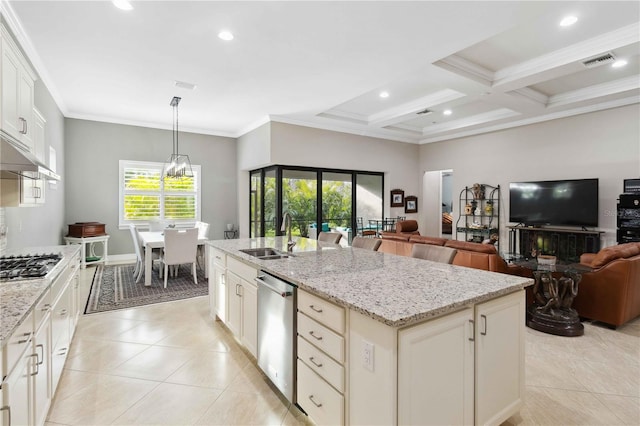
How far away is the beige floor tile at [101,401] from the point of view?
2002mm

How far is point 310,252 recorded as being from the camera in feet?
9.87

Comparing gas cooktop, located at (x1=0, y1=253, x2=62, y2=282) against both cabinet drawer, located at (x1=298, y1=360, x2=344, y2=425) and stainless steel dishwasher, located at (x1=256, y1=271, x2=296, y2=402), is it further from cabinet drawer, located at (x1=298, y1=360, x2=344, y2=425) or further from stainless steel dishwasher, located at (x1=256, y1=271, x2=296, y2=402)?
cabinet drawer, located at (x1=298, y1=360, x2=344, y2=425)

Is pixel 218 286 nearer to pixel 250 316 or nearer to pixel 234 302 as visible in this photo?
pixel 234 302

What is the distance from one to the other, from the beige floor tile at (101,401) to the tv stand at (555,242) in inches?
220

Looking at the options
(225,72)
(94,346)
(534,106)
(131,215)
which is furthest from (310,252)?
(131,215)

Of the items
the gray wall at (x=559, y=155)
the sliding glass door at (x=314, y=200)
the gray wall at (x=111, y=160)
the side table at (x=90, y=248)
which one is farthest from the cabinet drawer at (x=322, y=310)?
the gray wall at (x=111, y=160)

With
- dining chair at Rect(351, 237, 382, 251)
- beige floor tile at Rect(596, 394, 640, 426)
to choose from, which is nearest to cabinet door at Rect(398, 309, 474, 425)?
beige floor tile at Rect(596, 394, 640, 426)

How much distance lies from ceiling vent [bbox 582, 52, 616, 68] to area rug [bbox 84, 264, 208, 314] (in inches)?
220

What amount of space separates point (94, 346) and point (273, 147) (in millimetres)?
Result: 4148

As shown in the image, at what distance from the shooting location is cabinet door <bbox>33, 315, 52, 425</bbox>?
5.35ft

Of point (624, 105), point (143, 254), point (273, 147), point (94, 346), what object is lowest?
point (94, 346)

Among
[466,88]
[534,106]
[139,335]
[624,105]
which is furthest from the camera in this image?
[534,106]

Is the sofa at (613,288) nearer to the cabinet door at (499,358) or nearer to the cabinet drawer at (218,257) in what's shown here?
the cabinet door at (499,358)

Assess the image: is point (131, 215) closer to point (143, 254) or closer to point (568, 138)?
point (143, 254)
